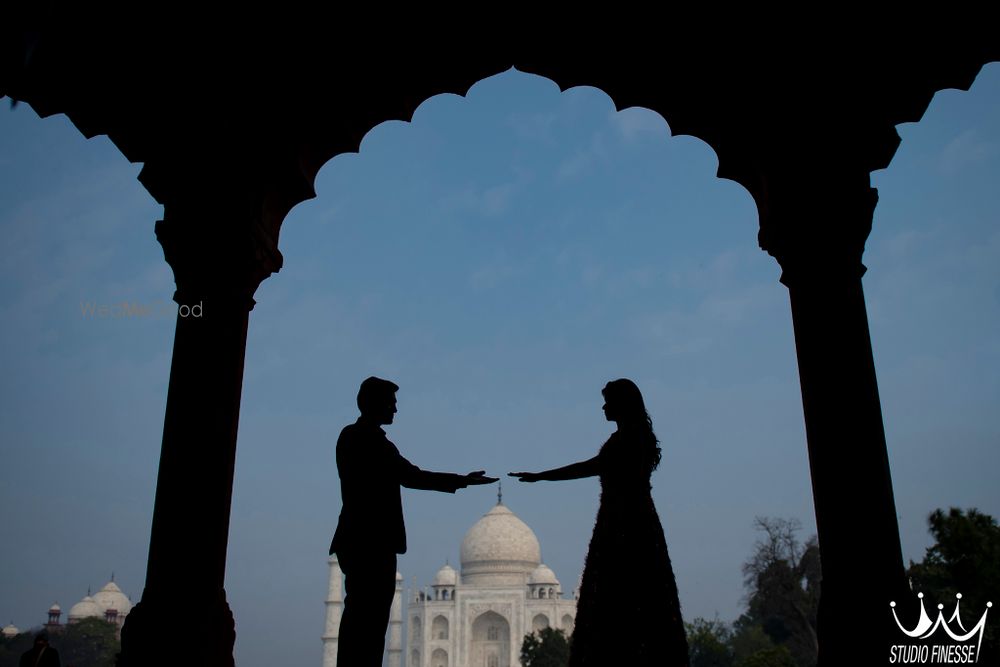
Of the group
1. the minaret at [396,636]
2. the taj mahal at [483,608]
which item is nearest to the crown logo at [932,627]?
the taj mahal at [483,608]

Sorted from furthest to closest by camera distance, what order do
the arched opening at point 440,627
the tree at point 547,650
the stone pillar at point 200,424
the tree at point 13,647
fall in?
the arched opening at point 440,627 < the tree at point 13,647 < the tree at point 547,650 < the stone pillar at point 200,424

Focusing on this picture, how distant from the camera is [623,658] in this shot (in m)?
4.43

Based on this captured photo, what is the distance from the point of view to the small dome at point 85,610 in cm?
7055

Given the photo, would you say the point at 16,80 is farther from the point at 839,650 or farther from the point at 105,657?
the point at 105,657

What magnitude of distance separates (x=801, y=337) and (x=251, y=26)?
13.9 ft

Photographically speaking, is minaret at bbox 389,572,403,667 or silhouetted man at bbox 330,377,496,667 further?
minaret at bbox 389,572,403,667

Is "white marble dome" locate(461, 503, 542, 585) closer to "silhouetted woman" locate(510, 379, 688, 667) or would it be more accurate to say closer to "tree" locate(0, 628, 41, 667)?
"tree" locate(0, 628, 41, 667)

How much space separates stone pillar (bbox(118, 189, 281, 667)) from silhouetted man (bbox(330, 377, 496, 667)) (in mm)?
902

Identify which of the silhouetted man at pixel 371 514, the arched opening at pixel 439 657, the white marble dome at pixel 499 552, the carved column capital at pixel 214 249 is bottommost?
the arched opening at pixel 439 657

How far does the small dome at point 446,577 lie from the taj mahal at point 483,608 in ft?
3.69

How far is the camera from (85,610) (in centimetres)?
7125

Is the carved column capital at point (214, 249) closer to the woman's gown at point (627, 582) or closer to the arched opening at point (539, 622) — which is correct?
the woman's gown at point (627, 582)

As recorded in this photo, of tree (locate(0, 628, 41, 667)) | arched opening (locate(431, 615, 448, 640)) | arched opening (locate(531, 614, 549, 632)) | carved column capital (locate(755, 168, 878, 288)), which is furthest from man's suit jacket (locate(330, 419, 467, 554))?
arched opening (locate(431, 615, 448, 640))

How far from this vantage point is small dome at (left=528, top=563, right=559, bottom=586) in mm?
65062
